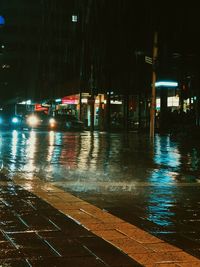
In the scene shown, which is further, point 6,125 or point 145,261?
point 6,125

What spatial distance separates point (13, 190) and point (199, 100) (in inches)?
1155

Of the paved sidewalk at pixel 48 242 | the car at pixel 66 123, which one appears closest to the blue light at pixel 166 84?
the car at pixel 66 123

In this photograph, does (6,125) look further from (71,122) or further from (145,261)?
(145,261)

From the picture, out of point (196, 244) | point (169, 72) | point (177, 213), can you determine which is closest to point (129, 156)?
point (177, 213)

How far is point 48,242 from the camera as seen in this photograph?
23.1 feet

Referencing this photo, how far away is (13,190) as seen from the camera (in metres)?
11.5

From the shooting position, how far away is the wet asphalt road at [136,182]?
849 centimetres

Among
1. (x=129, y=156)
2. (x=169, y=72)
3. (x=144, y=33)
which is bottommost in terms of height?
(x=129, y=156)

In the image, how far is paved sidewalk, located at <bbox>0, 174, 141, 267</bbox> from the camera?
20.4ft

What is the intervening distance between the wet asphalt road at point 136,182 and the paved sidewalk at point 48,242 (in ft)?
3.15

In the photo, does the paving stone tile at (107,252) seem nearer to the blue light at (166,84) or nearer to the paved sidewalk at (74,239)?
the paved sidewalk at (74,239)

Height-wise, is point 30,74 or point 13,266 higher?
point 30,74

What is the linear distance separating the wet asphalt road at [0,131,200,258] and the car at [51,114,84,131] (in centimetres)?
3147

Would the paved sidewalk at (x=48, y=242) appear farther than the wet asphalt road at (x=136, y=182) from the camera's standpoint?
No
